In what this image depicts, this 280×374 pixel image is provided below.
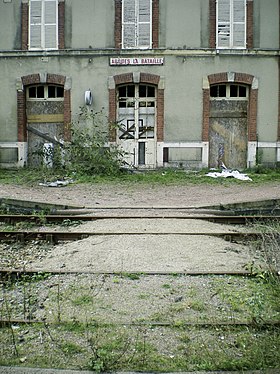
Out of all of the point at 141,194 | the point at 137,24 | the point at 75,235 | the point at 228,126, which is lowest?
the point at 75,235

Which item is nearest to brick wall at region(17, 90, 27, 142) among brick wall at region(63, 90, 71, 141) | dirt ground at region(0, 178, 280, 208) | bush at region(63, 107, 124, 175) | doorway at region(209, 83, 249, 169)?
brick wall at region(63, 90, 71, 141)

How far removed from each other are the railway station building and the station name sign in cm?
4

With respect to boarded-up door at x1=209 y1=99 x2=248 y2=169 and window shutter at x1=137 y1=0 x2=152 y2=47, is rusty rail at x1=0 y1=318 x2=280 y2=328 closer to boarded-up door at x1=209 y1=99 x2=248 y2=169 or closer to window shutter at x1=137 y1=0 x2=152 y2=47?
boarded-up door at x1=209 y1=99 x2=248 y2=169

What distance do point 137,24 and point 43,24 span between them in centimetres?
378

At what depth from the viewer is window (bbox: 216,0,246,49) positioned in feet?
58.4

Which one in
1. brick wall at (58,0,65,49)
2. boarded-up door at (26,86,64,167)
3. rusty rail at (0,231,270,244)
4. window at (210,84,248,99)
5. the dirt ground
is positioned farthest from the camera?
boarded-up door at (26,86,64,167)

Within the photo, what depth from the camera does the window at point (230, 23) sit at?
1780cm

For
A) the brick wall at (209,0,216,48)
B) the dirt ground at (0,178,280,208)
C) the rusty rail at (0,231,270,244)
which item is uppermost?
the brick wall at (209,0,216,48)

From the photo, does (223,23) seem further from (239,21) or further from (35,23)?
(35,23)

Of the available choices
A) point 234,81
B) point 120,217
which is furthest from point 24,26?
point 120,217

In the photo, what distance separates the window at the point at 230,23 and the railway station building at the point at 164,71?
0.04 m

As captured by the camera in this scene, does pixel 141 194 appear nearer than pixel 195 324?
No

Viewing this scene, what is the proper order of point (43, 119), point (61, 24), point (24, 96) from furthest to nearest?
1. point (43, 119)
2. point (24, 96)
3. point (61, 24)

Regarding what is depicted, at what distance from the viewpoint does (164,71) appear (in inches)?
700
